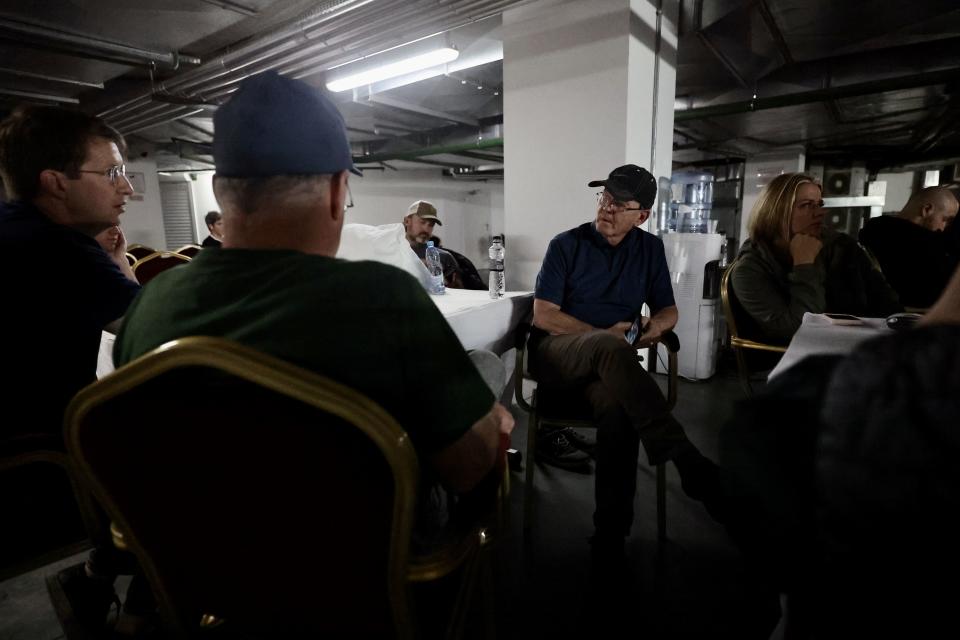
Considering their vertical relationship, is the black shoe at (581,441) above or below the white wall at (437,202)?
below

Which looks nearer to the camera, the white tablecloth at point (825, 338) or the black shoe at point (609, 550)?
the white tablecloth at point (825, 338)

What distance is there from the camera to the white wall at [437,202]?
9883 mm

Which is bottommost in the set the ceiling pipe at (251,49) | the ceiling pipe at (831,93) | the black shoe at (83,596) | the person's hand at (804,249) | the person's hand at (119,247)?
the black shoe at (83,596)

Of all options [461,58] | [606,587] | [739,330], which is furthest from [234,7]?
[606,587]

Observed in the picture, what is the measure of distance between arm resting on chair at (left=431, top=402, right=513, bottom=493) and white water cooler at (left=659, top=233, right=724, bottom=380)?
3.07 meters

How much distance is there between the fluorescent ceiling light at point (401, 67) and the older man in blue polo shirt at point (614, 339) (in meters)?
2.15

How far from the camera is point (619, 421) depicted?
150 centimetres

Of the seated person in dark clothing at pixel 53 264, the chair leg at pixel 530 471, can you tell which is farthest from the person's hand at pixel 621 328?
the seated person in dark clothing at pixel 53 264

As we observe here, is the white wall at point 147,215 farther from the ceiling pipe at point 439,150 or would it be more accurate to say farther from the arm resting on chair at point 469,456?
the arm resting on chair at point 469,456

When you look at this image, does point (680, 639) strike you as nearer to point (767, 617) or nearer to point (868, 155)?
point (767, 617)

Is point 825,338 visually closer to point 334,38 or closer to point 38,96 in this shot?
point 334,38

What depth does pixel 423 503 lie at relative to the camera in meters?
0.81

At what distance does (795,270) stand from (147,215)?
9248 mm

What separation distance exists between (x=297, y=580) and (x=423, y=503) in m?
0.25
